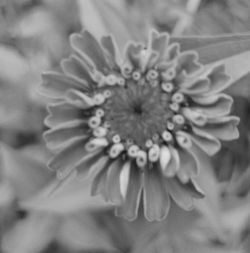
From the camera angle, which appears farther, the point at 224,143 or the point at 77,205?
the point at 224,143

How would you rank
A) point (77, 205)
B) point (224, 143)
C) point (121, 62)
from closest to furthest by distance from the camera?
point (121, 62), point (77, 205), point (224, 143)

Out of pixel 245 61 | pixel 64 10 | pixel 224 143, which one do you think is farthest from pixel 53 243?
pixel 245 61

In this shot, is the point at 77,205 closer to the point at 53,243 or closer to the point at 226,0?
the point at 53,243

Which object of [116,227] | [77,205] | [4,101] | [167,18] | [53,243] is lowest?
[53,243]

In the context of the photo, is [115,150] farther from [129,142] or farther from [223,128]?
[223,128]

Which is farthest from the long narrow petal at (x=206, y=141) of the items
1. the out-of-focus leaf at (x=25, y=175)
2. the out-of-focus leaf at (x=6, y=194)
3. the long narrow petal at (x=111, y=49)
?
the out-of-focus leaf at (x=6, y=194)

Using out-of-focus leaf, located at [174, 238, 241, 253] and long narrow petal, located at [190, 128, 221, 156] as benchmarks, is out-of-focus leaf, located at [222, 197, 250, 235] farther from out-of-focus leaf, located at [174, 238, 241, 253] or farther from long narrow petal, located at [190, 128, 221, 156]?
long narrow petal, located at [190, 128, 221, 156]

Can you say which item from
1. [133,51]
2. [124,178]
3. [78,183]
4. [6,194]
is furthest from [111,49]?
[6,194]
